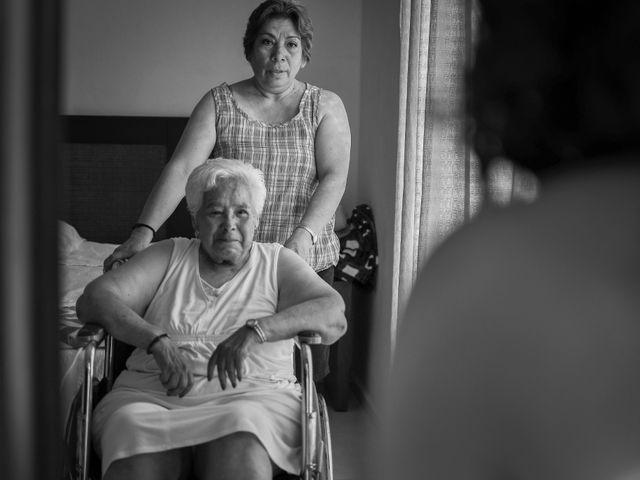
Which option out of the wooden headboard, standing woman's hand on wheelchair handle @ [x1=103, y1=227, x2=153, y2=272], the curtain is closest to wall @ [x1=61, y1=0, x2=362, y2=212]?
the wooden headboard

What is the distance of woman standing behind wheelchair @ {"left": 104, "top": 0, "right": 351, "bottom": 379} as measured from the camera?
2486mm

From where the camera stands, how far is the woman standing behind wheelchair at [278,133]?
2486 millimetres

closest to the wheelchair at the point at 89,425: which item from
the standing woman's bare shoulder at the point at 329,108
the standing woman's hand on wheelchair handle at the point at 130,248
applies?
the standing woman's hand on wheelchair handle at the point at 130,248

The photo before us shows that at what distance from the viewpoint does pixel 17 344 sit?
330 mm

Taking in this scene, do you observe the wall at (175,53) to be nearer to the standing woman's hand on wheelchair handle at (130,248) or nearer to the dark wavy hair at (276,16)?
the dark wavy hair at (276,16)

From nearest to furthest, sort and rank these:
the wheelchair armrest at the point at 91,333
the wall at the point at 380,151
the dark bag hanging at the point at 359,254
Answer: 1. the wheelchair armrest at the point at 91,333
2. the wall at the point at 380,151
3. the dark bag hanging at the point at 359,254

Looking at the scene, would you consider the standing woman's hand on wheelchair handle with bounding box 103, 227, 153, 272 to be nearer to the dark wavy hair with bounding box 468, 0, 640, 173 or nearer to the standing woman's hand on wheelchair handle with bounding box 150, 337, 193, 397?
the standing woman's hand on wheelchair handle with bounding box 150, 337, 193, 397

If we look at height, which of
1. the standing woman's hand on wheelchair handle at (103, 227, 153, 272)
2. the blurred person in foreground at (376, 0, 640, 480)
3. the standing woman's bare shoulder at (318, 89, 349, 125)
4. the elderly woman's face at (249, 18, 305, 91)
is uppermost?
the elderly woman's face at (249, 18, 305, 91)

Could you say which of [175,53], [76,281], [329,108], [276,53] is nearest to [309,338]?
[329,108]

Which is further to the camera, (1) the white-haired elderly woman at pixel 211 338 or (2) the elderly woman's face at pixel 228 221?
(2) the elderly woman's face at pixel 228 221

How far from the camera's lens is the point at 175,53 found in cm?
472

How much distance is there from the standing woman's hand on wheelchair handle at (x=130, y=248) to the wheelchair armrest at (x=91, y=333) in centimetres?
22

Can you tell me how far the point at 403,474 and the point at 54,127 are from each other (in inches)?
13.8

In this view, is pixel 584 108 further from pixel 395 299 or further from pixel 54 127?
pixel 395 299
